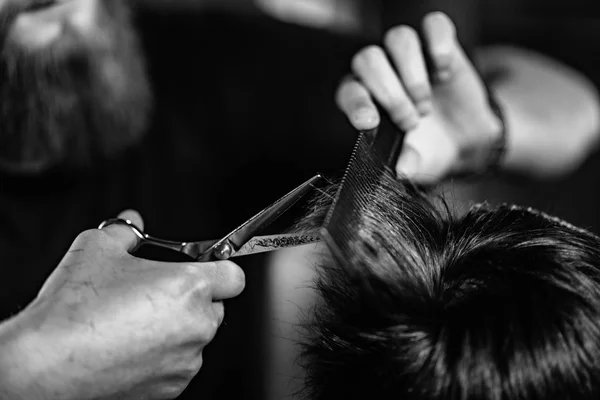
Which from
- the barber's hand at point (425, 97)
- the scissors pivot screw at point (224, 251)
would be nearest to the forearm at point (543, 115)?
the barber's hand at point (425, 97)

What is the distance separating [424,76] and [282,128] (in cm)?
102

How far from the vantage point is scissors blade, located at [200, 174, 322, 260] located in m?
0.89

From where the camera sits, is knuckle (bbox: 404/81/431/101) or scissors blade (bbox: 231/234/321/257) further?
knuckle (bbox: 404/81/431/101)

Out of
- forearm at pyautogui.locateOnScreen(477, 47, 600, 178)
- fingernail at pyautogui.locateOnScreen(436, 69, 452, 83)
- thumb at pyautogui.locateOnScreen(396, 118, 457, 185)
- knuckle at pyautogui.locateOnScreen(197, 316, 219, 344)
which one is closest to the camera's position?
A: knuckle at pyautogui.locateOnScreen(197, 316, 219, 344)

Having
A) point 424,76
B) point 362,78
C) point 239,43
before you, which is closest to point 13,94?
point 239,43

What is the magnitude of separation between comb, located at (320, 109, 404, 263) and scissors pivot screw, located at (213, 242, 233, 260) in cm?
20

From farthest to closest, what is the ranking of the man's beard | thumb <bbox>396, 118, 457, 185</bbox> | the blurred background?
the blurred background → the man's beard → thumb <bbox>396, 118, 457, 185</bbox>

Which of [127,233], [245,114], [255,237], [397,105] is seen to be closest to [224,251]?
[255,237]

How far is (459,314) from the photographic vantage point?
0.74 meters

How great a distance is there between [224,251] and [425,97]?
65 cm

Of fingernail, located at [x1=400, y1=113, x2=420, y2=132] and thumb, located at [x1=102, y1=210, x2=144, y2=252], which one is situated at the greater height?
fingernail, located at [x1=400, y1=113, x2=420, y2=132]

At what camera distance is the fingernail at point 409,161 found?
132 cm

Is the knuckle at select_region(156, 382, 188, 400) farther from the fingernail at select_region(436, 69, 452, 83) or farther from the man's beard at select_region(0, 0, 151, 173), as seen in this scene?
the man's beard at select_region(0, 0, 151, 173)

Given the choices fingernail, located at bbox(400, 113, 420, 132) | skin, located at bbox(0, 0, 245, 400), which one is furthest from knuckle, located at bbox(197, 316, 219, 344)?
fingernail, located at bbox(400, 113, 420, 132)
